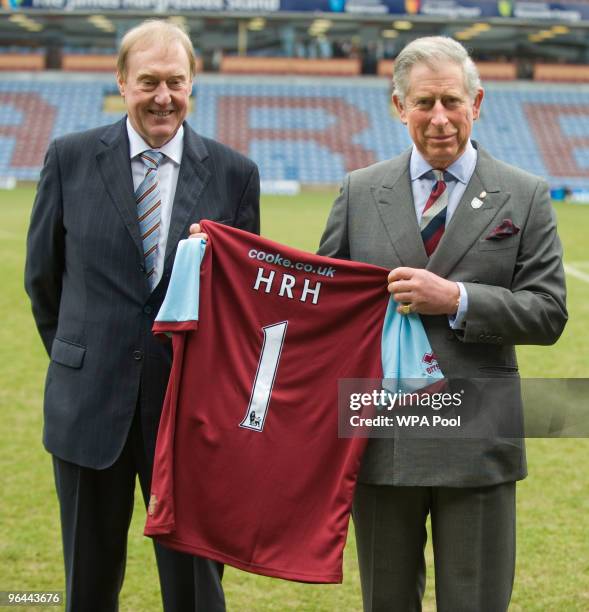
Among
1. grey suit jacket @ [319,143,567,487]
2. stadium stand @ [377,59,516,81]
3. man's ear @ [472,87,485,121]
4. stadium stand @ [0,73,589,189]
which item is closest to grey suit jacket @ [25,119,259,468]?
grey suit jacket @ [319,143,567,487]

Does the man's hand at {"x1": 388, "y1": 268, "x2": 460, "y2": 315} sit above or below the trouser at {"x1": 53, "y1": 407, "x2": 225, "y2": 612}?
above

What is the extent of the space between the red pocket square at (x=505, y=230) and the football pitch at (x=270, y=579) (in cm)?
178

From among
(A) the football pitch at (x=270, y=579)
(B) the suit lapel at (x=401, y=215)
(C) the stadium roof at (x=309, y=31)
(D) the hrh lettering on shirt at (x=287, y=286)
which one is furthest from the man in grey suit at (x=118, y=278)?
(C) the stadium roof at (x=309, y=31)

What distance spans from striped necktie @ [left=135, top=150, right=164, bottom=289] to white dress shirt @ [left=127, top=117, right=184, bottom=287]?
0.01 metres

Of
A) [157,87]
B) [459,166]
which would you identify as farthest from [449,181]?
[157,87]

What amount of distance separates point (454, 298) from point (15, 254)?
1232 cm

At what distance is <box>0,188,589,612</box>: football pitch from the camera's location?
3602mm

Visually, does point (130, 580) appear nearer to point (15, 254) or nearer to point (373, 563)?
point (373, 563)

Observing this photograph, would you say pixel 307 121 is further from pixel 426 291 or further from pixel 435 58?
pixel 426 291

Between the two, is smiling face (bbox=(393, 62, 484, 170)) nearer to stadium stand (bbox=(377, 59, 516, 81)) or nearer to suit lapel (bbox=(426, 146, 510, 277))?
suit lapel (bbox=(426, 146, 510, 277))

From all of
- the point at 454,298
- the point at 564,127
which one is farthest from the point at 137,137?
the point at 564,127

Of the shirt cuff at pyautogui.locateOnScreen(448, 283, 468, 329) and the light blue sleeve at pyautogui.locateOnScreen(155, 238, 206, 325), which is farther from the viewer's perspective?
the light blue sleeve at pyautogui.locateOnScreen(155, 238, 206, 325)

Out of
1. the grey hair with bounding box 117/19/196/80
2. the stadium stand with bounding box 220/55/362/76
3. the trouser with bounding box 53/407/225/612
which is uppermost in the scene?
the grey hair with bounding box 117/19/196/80

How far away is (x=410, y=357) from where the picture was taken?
7.63ft
